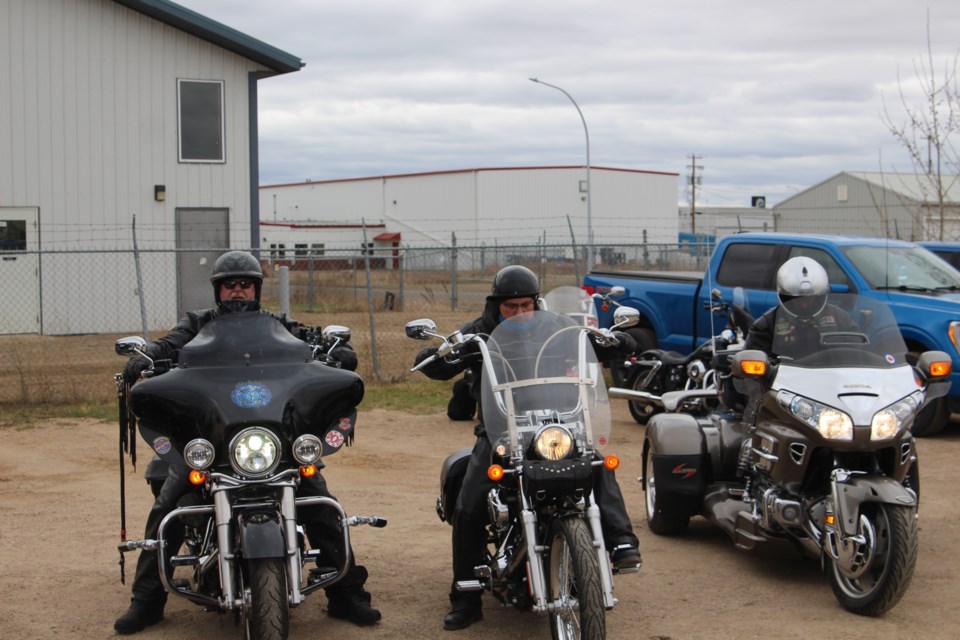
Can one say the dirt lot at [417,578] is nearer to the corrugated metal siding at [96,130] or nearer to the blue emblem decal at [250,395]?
the blue emblem decal at [250,395]

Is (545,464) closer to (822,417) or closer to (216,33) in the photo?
(822,417)

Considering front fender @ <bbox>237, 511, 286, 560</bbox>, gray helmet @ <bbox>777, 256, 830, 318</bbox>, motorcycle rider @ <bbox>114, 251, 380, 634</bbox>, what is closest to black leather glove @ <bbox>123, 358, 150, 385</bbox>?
motorcycle rider @ <bbox>114, 251, 380, 634</bbox>

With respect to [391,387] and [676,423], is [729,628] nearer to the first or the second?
[676,423]

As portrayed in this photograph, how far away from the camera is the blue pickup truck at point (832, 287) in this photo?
1141 centimetres

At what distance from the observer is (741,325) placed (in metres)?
8.48

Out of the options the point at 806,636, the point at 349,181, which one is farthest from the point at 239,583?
the point at 349,181

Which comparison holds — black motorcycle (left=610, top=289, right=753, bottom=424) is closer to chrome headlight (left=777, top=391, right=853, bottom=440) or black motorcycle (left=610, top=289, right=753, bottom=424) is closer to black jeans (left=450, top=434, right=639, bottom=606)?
chrome headlight (left=777, top=391, right=853, bottom=440)

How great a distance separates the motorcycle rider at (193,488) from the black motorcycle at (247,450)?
0.11 m

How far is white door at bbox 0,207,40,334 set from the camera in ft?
68.0

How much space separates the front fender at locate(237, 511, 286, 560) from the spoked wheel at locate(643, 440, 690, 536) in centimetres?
324

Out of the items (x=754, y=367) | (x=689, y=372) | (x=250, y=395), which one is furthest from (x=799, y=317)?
(x=689, y=372)

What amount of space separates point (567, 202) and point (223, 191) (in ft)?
125

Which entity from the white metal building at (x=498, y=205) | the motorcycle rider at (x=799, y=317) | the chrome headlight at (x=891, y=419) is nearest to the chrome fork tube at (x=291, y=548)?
the chrome headlight at (x=891, y=419)

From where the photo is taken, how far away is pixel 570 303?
6109 millimetres
